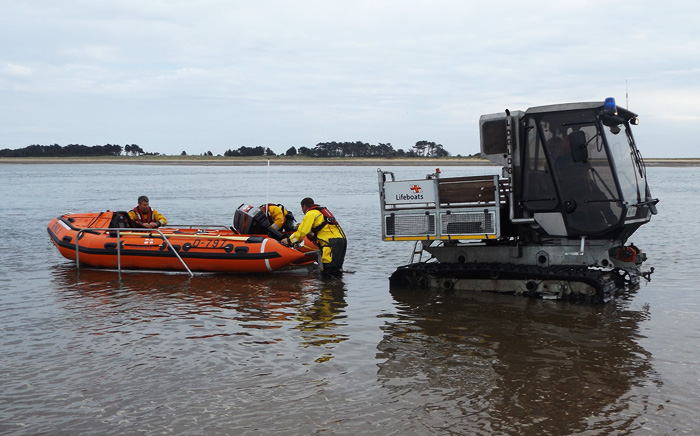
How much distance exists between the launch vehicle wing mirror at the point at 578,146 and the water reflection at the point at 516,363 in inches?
79.2

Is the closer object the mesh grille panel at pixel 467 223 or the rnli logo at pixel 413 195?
the mesh grille panel at pixel 467 223

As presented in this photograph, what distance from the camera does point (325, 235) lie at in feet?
38.3

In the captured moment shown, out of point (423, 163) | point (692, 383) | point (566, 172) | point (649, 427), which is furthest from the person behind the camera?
point (423, 163)

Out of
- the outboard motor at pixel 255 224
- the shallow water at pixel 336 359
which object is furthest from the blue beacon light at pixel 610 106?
the outboard motor at pixel 255 224

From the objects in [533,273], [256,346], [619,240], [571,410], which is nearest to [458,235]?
[533,273]

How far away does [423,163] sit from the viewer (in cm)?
11069

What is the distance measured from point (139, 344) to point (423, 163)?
105 m

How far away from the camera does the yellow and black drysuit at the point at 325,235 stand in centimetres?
1162

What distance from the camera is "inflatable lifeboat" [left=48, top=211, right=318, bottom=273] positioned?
12.1m

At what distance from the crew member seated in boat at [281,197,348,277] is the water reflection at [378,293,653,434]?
2399 mm

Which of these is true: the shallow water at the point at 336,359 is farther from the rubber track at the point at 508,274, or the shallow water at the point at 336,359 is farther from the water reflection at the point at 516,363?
the rubber track at the point at 508,274

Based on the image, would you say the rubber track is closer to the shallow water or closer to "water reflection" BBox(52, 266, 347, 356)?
the shallow water

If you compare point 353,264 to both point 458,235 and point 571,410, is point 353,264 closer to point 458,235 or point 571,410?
point 458,235

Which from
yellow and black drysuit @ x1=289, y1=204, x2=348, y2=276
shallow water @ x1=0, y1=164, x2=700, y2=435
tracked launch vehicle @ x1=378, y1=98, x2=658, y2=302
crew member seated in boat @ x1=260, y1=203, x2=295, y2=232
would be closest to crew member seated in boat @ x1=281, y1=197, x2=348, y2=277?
yellow and black drysuit @ x1=289, y1=204, x2=348, y2=276
